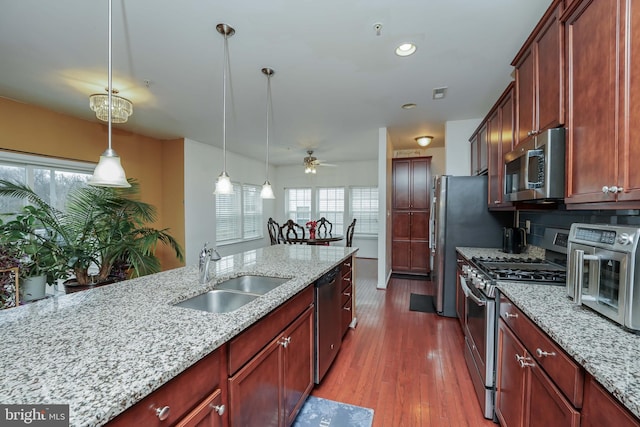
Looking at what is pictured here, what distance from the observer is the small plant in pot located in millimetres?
2701

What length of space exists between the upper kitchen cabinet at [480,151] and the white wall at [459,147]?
15 centimetres

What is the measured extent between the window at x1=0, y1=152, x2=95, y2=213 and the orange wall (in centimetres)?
11

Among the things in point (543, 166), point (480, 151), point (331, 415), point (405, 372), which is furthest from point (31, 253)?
point (480, 151)

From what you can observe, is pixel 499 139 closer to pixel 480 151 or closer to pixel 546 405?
pixel 480 151

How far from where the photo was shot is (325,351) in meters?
2.06

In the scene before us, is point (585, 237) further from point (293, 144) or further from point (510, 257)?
point (293, 144)

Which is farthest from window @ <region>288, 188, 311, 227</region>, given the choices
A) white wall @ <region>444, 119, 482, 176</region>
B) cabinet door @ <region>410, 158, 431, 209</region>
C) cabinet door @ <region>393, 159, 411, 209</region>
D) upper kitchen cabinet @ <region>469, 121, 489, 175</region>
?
upper kitchen cabinet @ <region>469, 121, 489, 175</region>

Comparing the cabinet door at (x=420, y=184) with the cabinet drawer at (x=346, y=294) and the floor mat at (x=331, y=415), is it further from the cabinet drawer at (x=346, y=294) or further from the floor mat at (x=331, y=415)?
the floor mat at (x=331, y=415)

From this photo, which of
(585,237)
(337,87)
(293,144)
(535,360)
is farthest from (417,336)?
(293,144)

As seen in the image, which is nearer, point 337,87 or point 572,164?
point 572,164

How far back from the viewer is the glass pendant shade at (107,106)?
103 inches

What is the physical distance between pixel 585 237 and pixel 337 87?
241 centimetres

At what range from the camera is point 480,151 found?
3.27m

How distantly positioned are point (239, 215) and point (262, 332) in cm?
565
